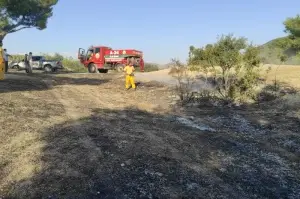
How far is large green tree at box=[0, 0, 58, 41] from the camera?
112 feet

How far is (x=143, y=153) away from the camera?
779 cm

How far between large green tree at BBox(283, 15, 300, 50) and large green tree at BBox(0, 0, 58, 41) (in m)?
21.1

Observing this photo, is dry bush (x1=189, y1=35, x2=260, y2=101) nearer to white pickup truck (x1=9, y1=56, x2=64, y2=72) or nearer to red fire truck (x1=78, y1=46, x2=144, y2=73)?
red fire truck (x1=78, y1=46, x2=144, y2=73)

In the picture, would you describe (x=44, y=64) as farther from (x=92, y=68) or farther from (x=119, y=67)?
(x=119, y=67)

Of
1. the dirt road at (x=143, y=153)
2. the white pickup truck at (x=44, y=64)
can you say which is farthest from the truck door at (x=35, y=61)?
the dirt road at (x=143, y=153)

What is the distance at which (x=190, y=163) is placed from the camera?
7395 millimetres

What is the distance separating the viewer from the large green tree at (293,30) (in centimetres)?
2621

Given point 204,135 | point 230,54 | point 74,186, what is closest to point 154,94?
point 230,54

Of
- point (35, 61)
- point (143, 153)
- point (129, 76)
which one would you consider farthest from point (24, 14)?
point (143, 153)

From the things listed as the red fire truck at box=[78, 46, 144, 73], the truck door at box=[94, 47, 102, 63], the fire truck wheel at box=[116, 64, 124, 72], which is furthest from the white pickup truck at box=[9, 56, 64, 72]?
the fire truck wheel at box=[116, 64, 124, 72]

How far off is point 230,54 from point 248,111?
3146 mm

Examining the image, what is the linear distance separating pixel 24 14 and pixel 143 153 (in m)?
33.0

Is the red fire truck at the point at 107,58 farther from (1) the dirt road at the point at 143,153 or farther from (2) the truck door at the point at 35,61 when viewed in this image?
(1) the dirt road at the point at 143,153

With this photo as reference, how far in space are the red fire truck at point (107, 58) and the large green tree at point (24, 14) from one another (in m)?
5.99
